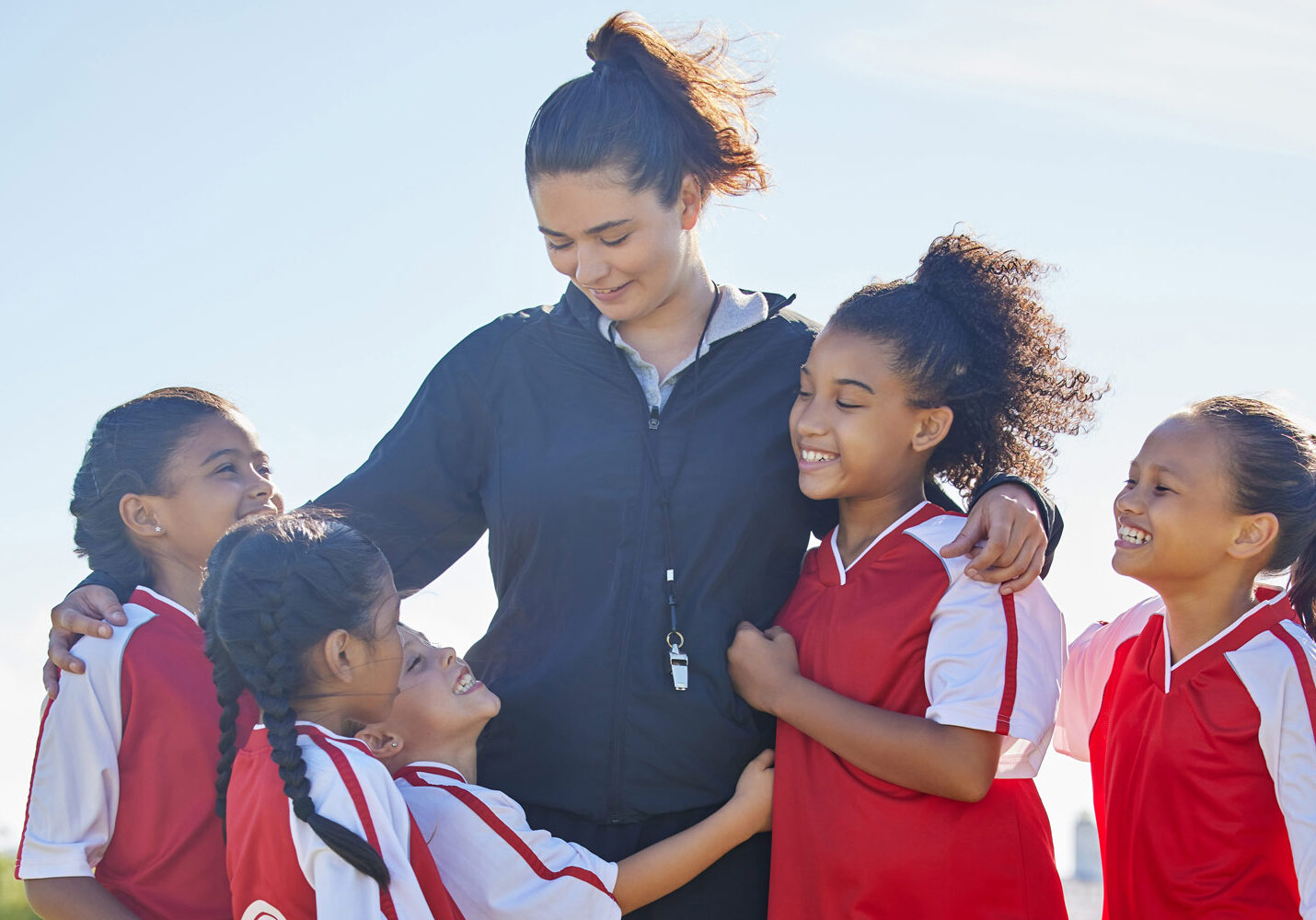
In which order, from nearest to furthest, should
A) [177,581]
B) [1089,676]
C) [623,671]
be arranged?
1. [623,671]
2. [177,581]
3. [1089,676]

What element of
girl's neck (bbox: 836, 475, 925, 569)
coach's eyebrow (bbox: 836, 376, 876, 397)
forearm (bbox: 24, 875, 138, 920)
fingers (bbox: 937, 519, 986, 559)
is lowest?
forearm (bbox: 24, 875, 138, 920)

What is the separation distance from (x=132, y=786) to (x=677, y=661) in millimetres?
1271

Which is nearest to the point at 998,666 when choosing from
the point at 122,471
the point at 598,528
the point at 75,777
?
the point at 598,528

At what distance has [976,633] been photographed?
2.78 meters

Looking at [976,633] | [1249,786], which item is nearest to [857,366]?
[976,633]

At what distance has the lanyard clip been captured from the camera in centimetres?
284

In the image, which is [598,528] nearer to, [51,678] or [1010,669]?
[1010,669]

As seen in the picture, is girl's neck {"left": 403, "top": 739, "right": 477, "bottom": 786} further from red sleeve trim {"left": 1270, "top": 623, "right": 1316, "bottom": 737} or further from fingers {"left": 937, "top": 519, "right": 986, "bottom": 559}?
red sleeve trim {"left": 1270, "top": 623, "right": 1316, "bottom": 737}

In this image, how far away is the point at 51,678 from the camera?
3012 mm

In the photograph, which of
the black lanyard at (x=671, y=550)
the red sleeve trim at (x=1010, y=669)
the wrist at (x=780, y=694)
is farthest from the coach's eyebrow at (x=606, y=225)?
the red sleeve trim at (x=1010, y=669)

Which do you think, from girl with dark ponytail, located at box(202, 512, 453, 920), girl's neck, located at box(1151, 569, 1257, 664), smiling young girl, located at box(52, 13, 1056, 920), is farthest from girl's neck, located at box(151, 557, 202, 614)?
girl's neck, located at box(1151, 569, 1257, 664)

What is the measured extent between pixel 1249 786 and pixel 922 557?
91 cm

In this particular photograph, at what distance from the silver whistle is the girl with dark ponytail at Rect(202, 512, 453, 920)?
59cm

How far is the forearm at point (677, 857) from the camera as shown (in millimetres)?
2738
